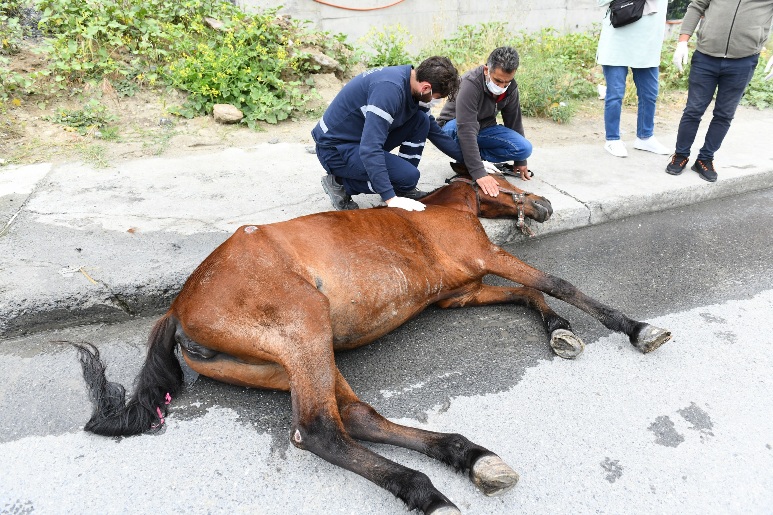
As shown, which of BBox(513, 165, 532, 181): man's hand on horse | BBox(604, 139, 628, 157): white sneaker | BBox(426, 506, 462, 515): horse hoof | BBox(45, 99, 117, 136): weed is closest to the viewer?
BBox(426, 506, 462, 515): horse hoof

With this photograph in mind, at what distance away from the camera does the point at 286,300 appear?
2.29 meters

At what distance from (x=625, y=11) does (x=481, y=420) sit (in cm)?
433

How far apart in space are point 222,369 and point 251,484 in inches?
21.3

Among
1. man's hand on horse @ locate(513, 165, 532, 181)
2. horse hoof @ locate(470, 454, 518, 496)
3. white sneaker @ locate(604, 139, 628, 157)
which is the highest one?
horse hoof @ locate(470, 454, 518, 496)

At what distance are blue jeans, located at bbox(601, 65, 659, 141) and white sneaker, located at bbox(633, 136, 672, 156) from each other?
0.16m

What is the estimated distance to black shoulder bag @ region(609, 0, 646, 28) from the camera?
15.8 ft

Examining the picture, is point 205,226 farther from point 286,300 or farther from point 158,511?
point 158,511

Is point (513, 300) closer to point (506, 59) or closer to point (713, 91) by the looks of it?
point (506, 59)

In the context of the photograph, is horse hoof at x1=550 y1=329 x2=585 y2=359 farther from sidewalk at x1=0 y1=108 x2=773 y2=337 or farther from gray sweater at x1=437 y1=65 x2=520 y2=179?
gray sweater at x1=437 y1=65 x2=520 y2=179

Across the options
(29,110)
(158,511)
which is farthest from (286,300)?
(29,110)

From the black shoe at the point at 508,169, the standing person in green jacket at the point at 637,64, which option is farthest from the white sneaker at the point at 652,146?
the black shoe at the point at 508,169

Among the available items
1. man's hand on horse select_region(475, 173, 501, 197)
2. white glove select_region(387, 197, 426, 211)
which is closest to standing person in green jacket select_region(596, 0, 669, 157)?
man's hand on horse select_region(475, 173, 501, 197)

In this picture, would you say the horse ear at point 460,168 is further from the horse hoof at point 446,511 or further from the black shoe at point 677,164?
the horse hoof at point 446,511

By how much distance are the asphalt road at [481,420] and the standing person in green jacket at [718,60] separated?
1981mm
